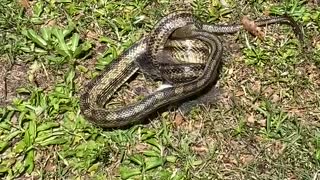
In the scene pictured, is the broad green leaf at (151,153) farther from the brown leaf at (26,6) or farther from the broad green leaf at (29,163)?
the brown leaf at (26,6)

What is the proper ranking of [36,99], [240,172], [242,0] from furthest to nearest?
[242,0] → [36,99] → [240,172]

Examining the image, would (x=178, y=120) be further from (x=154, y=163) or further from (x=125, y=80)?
(x=125, y=80)

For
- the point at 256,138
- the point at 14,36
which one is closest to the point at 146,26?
the point at 14,36

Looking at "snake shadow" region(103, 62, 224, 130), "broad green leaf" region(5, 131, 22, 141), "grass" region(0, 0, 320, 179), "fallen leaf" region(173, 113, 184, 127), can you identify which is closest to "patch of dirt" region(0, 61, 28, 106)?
"grass" region(0, 0, 320, 179)

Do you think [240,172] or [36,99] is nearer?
[240,172]

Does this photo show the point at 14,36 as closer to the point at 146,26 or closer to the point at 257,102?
the point at 146,26

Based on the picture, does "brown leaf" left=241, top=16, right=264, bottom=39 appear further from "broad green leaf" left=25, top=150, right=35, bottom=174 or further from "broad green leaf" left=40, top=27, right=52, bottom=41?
"broad green leaf" left=25, top=150, right=35, bottom=174

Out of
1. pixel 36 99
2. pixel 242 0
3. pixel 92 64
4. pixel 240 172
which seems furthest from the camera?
pixel 242 0
